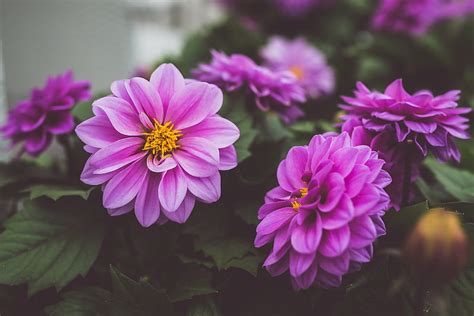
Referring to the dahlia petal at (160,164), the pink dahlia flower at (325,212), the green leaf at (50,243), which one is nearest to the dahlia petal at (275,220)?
the pink dahlia flower at (325,212)

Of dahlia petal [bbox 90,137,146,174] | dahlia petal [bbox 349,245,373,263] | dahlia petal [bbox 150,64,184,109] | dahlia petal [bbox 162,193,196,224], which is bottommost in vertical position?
dahlia petal [bbox 162,193,196,224]

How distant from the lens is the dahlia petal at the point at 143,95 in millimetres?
493

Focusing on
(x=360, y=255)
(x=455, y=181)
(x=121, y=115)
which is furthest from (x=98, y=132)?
(x=455, y=181)

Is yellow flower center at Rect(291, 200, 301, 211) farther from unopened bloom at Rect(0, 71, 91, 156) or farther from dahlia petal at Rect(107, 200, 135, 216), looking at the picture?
unopened bloom at Rect(0, 71, 91, 156)

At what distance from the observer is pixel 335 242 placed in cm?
40

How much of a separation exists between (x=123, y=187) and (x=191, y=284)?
126 mm

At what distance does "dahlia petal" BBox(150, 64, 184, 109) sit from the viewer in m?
0.51

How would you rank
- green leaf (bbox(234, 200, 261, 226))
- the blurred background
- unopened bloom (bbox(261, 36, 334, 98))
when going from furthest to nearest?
the blurred background, unopened bloom (bbox(261, 36, 334, 98)), green leaf (bbox(234, 200, 261, 226))

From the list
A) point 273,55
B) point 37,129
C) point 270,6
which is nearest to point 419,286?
point 37,129

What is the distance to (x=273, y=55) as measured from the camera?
3.62 ft

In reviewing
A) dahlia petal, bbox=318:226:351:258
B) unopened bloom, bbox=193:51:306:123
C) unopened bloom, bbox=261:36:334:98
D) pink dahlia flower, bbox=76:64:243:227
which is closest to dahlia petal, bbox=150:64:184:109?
pink dahlia flower, bbox=76:64:243:227

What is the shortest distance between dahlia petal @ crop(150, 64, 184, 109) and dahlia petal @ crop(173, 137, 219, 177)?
55 mm

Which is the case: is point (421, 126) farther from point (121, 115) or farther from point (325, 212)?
point (121, 115)

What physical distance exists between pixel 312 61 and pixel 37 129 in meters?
0.66
